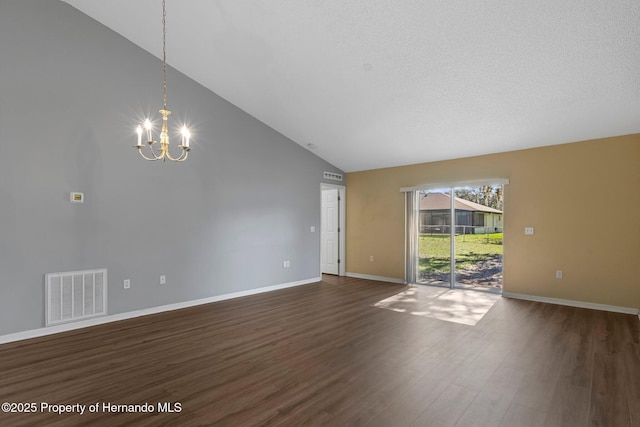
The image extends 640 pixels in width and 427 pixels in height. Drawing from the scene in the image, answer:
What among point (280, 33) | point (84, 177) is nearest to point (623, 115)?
point (280, 33)

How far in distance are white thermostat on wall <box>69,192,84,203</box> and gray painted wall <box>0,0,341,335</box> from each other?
0.17 ft

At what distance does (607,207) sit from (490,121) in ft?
7.28

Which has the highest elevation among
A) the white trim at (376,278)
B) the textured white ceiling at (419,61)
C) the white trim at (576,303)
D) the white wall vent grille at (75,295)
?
the textured white ceiling at (419,61)

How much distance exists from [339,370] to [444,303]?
2.99 m

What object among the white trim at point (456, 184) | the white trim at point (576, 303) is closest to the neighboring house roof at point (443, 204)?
the white trim at point (456, 184)

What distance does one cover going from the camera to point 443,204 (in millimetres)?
6434

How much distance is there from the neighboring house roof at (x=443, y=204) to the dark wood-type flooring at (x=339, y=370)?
2207mm

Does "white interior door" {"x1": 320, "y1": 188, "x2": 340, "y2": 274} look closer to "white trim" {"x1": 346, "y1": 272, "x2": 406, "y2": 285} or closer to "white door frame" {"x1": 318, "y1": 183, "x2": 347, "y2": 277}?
"white door frame" {"x1": 318, "y1": 183, "x2": 347, "y2": 277}

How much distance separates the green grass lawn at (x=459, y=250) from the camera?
589 cm

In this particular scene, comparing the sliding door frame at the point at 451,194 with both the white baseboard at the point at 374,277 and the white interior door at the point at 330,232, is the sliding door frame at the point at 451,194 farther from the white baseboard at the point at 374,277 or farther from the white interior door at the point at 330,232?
the white interior door at the point at 330,232

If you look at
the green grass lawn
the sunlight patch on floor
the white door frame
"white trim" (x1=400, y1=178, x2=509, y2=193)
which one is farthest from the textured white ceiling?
the sunlight patch on floor

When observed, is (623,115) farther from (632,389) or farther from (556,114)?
(632,389)

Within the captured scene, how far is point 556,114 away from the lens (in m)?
4.32

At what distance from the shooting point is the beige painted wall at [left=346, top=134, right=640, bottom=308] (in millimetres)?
4586
